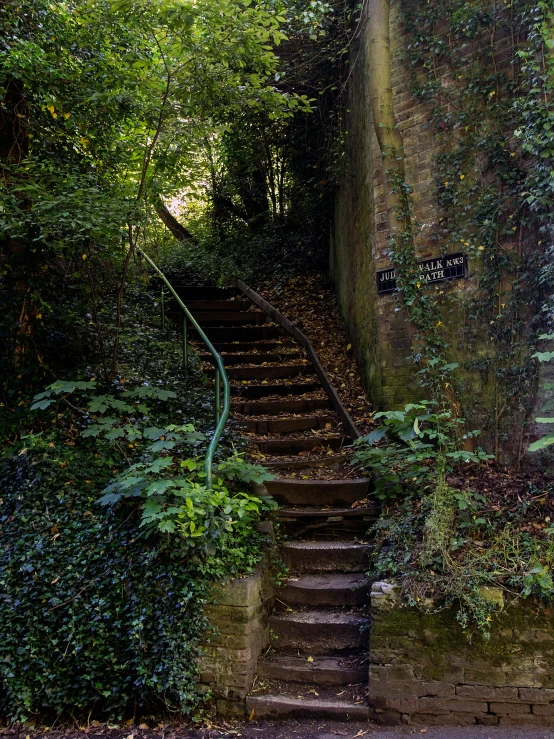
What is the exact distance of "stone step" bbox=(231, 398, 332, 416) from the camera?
625cm

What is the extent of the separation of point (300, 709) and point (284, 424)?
9.83 ft

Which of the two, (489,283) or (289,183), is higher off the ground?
(289,183)

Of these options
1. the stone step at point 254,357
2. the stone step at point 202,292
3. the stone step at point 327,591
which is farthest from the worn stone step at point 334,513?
the stone step at point 202,292

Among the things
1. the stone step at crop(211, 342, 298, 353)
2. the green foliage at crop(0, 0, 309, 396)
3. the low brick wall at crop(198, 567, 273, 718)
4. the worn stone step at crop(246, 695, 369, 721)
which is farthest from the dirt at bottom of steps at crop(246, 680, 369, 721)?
the stone step at crop(211, 342, 298, 353)

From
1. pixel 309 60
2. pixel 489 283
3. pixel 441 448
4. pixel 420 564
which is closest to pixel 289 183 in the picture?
pixel 309 60

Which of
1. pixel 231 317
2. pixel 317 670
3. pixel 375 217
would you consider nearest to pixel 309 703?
pixel 317 670

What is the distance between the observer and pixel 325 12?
672 centimetres

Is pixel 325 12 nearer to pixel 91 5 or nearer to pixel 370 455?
pixel 91 5

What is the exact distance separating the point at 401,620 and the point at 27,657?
233cm

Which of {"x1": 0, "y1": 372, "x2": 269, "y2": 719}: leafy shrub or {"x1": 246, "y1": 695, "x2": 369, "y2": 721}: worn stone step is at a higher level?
{"x1": 0, "y1": 372, "x2": 269, "y2": 719}: leafy shrub

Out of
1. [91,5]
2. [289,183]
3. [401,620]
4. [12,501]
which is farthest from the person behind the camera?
[289,183]

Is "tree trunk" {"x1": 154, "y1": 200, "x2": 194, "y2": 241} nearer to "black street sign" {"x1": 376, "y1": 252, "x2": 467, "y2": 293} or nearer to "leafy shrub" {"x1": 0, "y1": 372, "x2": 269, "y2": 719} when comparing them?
"black street sign" {"x1": 376, "y1": 252, "x2": 467, "y2": 293}

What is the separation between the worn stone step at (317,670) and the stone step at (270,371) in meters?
3.75

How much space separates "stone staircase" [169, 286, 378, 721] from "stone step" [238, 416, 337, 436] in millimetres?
11
